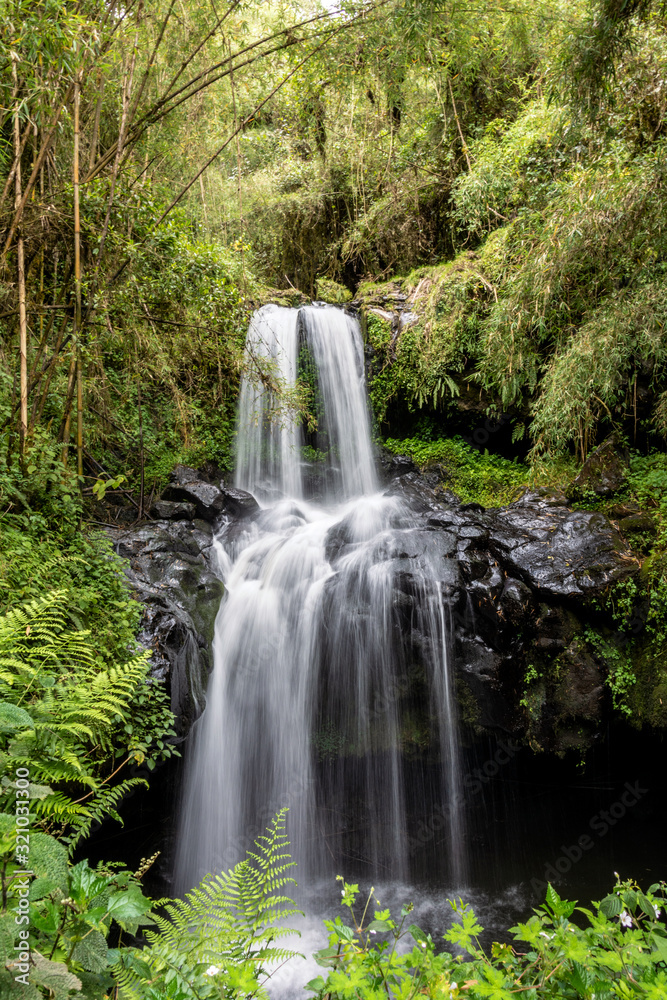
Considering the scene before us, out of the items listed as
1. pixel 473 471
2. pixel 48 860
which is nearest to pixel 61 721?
pixel 48 860

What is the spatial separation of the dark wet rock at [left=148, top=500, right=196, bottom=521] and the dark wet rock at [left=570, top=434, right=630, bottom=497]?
15.0ft

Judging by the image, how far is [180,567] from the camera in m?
5.28

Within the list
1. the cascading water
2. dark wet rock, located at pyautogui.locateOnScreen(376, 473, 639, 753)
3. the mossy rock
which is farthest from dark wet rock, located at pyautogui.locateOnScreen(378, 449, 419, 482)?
the mossy rock

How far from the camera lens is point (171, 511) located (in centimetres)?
632

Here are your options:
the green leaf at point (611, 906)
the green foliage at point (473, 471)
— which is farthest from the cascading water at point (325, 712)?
the green leaf at point (611, 906)

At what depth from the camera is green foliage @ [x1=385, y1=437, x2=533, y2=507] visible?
22.4 feet

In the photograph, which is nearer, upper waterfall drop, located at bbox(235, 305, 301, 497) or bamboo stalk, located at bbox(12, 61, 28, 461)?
bamboo stalk, located at bbox(12, 61, 28, 461)

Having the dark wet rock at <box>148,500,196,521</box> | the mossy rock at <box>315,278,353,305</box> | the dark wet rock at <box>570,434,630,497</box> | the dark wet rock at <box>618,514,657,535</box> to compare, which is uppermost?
the mossy rock at <box>315,278,353,305</box>

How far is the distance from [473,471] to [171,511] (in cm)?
419

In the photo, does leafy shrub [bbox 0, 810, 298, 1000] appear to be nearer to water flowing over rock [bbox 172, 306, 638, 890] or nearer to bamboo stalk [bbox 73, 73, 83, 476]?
bamboo stalk [bbox 73, 73, 83, 476]

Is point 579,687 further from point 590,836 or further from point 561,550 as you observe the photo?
point 590,836

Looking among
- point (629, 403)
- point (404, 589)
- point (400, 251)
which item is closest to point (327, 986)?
point (404, 589)

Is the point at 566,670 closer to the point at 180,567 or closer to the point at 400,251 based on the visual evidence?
the point at 180,567

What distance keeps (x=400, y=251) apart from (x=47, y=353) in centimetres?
762
